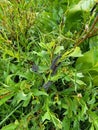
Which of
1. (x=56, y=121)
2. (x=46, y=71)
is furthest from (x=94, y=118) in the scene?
(x=46, y=71)

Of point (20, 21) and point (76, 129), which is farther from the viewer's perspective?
point (20, 21)

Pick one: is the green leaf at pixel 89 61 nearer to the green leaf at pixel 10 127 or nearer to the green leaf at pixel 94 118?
the green leaf at pixel 94 118

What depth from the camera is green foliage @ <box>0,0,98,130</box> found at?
1.42 metres

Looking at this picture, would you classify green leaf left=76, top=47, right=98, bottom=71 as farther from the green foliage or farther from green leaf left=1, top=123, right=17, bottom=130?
green leaf left=1, top=123, right=17, bottom=130

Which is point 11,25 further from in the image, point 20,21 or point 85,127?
point 85,127

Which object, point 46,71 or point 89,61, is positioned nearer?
point 46,71

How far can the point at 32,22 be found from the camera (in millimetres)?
1650

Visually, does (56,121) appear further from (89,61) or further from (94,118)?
(89,61)

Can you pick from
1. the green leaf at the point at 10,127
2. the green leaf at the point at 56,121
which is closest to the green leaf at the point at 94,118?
the green leaf at the point at 56,121

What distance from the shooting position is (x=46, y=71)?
4.69 feet

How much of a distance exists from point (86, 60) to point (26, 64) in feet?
0.90

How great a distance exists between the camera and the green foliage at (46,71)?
142cm

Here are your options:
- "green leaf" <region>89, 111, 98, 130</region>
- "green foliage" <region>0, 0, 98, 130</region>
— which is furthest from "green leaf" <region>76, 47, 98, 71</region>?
"green leaf" <region>89, 111, 98, 130</region>

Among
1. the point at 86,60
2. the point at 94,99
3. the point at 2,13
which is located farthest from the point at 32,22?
the point at 94,99
